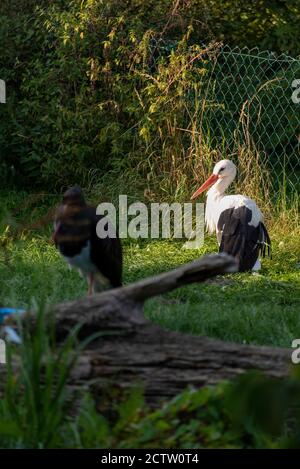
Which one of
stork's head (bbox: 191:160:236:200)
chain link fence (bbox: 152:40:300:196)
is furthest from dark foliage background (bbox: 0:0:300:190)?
stork's head (bbox: 191:160:236:200)

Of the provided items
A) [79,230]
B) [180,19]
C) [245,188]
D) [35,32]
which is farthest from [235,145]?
[79,230]

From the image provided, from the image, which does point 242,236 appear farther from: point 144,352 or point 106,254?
point 144,352

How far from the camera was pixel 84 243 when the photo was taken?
5.64 m

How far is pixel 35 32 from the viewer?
10.6 metres

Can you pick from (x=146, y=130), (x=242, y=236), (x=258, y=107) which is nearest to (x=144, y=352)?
(x=242, y=236)

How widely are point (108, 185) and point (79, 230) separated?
397cm

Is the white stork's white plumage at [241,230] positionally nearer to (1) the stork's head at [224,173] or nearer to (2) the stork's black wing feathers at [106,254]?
(1) the stork's head at [224,173]

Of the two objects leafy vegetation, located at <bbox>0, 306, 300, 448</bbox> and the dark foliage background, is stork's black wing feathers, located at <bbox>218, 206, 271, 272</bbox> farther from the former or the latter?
leafy vegetation, located at <bbox>0, 306, 300, 448</bbox>

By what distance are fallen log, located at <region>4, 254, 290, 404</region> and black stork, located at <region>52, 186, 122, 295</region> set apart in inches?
77.0

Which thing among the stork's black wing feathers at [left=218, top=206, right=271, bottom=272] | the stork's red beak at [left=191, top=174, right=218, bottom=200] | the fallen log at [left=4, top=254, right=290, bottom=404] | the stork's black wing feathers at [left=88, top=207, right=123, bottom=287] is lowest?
the fallen log at [left=4, top=254, right=290, bottom=404]

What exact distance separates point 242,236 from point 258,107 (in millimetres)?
2949

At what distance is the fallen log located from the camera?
11.9 ft

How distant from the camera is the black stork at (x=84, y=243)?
5.63 meters

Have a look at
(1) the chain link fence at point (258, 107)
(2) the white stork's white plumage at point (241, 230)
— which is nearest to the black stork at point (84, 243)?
(2) the white stork's white plumage at point (241, 230)
